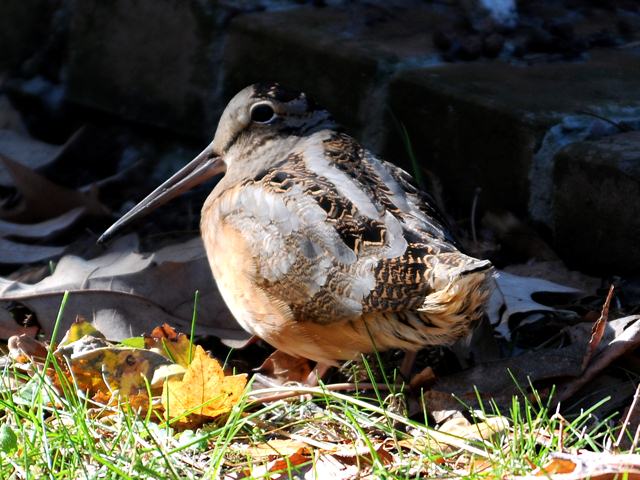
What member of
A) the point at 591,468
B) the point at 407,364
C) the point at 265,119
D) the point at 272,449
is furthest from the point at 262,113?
the point at 591,468

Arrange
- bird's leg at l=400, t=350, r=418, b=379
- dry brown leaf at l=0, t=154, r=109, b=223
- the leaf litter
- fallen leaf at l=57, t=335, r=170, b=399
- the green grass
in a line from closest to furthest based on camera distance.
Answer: the green grass, the leaf litter, fallen leaf at l=57, t=335, r=170, b=399, bird's leg at l=400, t=350, r=418, b=379, dry brown leaf at l=0, t=154, r=109, b=223

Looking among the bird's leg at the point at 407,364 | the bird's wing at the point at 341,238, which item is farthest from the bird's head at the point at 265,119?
the bird's leg at the point at 407,364

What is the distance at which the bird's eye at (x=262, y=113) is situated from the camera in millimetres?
3490

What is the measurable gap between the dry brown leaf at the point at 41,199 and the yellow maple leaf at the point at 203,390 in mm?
1651

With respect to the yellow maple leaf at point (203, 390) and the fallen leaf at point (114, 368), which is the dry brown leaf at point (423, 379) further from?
the fallen leaf at point (114, 368)

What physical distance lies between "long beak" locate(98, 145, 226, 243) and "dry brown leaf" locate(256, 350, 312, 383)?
0.72m

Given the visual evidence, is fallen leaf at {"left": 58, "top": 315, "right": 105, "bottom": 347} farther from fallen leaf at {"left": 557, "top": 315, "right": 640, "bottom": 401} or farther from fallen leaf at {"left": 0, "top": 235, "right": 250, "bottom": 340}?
fallen leaf at {"left": 557, "top": 315, "right": 640, "bottom": 401}

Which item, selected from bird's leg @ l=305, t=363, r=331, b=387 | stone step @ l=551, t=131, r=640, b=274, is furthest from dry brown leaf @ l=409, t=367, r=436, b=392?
stone step @ l=551, t=131, r=640, b=274

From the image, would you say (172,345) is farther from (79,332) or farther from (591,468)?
(591,468)

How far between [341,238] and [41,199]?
1897 mm

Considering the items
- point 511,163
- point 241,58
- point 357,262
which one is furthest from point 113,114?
point 357,262

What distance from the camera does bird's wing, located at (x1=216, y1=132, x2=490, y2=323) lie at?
8.96 feet

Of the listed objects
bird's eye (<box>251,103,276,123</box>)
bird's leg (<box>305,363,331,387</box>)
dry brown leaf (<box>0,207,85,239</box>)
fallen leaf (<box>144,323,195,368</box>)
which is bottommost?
dry brown leaf (<box>0,207,85,239</box>)

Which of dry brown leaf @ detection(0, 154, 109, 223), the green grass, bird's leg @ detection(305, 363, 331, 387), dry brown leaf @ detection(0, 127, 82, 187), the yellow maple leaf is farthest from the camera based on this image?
dry brown leaf @ detection(0, 127, 82, 187)
